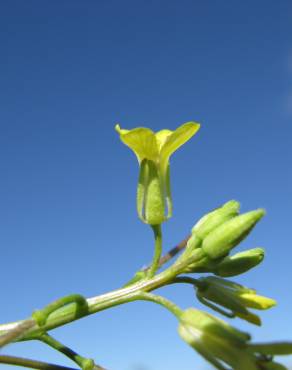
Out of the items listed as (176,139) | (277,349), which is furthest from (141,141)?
(277,349)

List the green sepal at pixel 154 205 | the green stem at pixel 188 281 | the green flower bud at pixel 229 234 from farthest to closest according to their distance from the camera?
the green sepal at pixel 154 205 → the green stem at pixel 188 281 → the green flower bud at pixel 229 234

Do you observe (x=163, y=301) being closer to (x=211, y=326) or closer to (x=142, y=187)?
(x=211, y=326)

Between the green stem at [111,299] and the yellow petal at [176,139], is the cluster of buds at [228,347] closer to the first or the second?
the green stem at [111,299]

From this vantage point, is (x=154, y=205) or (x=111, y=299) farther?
(x=154, y=205)

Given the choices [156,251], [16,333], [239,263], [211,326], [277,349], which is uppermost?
[156,251]

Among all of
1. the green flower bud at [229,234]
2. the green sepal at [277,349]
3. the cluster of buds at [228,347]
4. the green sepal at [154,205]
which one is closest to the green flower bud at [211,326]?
the cluster of buds at [228,347]

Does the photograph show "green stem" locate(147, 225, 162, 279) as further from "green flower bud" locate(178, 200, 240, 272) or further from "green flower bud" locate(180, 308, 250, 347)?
"green flower bud" locate(180, 308, 250, 347)

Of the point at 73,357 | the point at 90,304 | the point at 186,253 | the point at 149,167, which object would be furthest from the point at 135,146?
the point at 73,357
